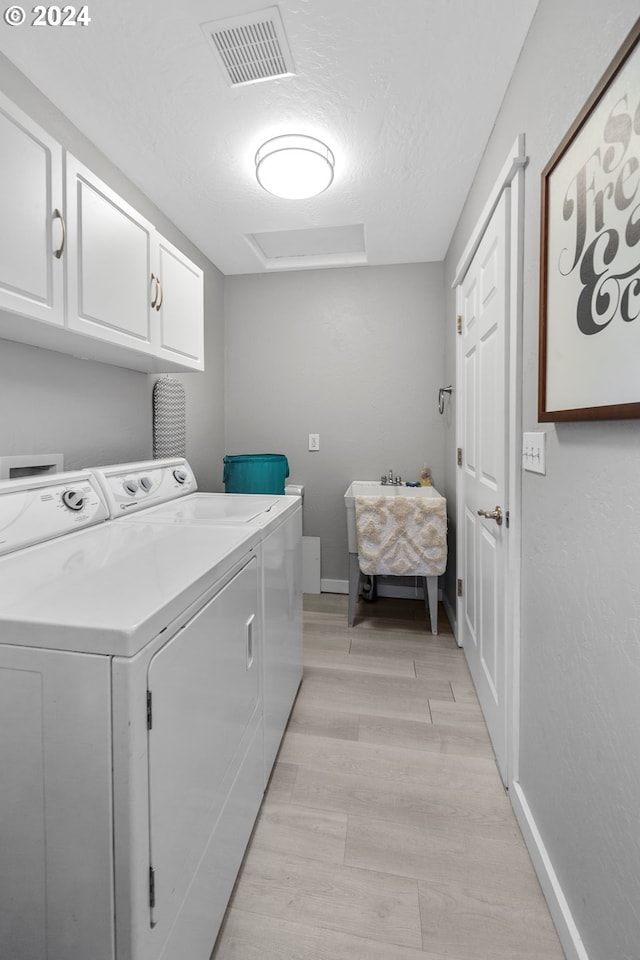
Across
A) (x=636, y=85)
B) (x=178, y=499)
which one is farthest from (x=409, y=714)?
(x=636, y=85)

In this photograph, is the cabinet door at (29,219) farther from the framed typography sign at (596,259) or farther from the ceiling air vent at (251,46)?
the framed typography sign at (596,259)

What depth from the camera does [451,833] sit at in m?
1.31

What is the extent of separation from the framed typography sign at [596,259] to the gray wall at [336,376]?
2.04 metres

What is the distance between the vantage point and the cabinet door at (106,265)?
4.42ft

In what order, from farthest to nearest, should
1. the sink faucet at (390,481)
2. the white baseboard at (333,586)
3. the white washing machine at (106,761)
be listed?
the white baseboard at (333,586) < the sink faucet at (390,481) < the white washing machine at (106,761)

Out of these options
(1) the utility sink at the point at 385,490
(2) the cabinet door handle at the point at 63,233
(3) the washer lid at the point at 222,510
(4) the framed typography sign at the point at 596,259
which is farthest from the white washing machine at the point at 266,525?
(1) the utility sink at the point at 385,490

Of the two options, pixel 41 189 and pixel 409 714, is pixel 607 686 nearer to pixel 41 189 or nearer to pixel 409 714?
pixel 409 714

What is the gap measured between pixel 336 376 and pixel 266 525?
6.84 ft

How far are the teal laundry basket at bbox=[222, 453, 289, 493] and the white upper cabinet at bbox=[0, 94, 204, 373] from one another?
35.9 inches

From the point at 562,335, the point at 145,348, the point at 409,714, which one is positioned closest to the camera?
the point at 562,335


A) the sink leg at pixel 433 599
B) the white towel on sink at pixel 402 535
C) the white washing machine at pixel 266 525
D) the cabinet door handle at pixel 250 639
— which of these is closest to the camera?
the cabinet door handle at pixel 250 639

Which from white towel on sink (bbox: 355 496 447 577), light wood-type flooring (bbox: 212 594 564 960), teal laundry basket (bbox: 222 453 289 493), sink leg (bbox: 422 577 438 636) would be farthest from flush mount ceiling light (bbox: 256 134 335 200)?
light wood-type flooring (bbox: 212 594 564 960)

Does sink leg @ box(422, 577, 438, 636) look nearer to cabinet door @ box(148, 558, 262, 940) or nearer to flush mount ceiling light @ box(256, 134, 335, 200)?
cabinet door @ box(148, 558, 262, 940)

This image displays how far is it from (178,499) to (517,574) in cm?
139
